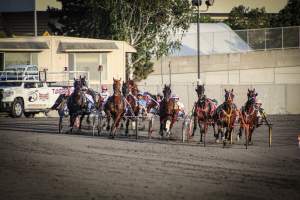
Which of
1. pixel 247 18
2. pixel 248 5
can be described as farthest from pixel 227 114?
pixel 248 5

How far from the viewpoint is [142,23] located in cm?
5431

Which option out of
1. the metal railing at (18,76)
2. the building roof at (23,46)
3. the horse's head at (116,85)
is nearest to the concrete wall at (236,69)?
the building roof at (23,46)

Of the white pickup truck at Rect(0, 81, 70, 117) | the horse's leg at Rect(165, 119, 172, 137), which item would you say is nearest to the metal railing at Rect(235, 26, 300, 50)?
the white pickup truck at Rect(0, 81, 70, 117)

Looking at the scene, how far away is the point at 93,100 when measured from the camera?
30391 mm

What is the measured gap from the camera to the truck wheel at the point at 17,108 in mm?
41625

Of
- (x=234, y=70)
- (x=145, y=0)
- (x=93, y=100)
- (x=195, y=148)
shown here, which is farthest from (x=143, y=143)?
(x=234, y=70)

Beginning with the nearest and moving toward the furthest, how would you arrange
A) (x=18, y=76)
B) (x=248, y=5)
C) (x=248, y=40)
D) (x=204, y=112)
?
(x=204, y=112), (x=18, y=76), (x=248, y=40), (x=248, y=5)

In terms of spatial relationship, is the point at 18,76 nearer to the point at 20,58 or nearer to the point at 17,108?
the point at 17,108

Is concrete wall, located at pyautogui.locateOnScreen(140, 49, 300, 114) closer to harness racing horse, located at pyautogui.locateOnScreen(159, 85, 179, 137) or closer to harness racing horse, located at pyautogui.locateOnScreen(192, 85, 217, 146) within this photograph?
harness racing horse, located at pyautogui.locateOnScreen(159, 85, 179, 137)

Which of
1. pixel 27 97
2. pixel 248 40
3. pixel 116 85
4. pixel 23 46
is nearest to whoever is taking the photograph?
pixel 116 85

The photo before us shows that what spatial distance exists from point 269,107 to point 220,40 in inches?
437

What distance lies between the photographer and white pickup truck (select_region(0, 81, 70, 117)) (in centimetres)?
4125

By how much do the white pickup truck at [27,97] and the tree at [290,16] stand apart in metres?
30.9

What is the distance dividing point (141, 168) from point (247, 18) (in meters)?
55.9
